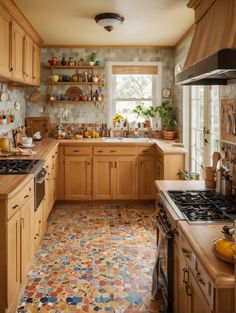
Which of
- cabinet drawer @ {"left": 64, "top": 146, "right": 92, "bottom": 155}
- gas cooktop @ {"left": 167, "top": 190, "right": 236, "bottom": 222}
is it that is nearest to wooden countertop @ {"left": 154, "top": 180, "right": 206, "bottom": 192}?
gas cooktop @ {"left": 167, "top": 190, "right": 236, "bottom": 222}

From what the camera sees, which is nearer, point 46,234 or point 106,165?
point 46,234

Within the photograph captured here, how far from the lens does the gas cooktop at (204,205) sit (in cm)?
201

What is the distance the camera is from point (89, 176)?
18.2ft

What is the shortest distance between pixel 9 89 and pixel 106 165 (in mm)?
1806

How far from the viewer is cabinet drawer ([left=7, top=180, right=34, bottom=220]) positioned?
7.81 ft

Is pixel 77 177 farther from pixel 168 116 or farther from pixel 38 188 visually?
pixel 38 188

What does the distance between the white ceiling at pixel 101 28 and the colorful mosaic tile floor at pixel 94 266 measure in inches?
101

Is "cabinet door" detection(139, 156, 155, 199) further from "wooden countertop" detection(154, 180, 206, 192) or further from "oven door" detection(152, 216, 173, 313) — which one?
"oven door" detection(152, 216, 173, 313)

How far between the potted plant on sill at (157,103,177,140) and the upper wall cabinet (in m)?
2.11

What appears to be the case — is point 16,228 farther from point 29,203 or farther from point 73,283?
point 73,283

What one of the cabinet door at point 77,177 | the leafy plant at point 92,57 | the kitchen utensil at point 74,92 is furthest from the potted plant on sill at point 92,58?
the cabinet door at point 77,177

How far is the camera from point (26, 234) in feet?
9.48

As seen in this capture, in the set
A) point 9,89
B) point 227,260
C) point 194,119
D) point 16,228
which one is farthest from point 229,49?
point 9,89

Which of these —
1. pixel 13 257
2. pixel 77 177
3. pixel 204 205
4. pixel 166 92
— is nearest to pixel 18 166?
pixel 13 257
